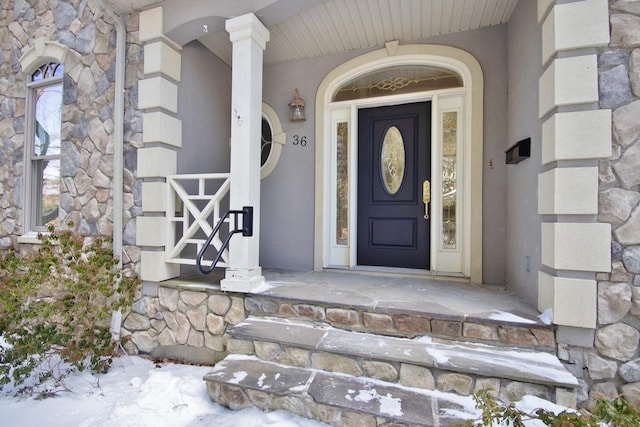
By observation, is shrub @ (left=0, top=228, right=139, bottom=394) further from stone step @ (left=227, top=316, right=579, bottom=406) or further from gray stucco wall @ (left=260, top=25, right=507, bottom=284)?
gray stucco wall @ (left=260, top=25, right=507, bottom=284)

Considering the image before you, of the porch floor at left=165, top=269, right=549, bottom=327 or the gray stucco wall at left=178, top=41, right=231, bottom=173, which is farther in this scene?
the gray stucco wall at left=178, top=41, right=231, bottom=173

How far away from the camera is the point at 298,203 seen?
360 cm

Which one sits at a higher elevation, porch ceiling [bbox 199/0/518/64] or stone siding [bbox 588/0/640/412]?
porch ceiling [bbox 199/0/518/64]

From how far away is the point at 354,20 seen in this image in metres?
2.91

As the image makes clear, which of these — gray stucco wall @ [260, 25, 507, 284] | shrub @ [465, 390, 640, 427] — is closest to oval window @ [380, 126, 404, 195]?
gray stucco wall @ [260, 25, 507, 284]

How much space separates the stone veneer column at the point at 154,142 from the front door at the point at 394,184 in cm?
196

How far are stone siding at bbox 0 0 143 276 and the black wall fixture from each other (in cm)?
317

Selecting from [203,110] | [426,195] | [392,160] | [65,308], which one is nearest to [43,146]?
[203,110]

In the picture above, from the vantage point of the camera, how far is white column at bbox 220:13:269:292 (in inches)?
97.3

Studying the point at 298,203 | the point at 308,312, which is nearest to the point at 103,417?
the point at 308,312

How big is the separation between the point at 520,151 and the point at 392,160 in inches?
50.5

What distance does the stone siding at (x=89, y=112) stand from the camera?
2.87 metres

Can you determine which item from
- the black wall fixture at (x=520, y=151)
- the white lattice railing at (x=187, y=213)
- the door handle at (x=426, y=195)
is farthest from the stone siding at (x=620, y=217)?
the white lattice railing at (x=187, y=213)

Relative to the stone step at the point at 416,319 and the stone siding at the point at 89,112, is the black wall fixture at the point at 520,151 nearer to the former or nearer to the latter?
the stone step at the point at 416,319
